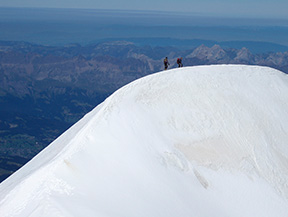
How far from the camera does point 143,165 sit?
1906cm

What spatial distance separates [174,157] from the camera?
67.5 ft

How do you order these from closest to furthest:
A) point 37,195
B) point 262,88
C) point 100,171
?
point 37,195
point 100,171
point 262,88

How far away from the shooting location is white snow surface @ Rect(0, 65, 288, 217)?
16562 mm

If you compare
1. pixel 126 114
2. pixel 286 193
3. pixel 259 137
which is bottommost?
pixel 286 193

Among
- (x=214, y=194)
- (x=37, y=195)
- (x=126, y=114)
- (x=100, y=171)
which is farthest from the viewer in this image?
(x=126, y=114)

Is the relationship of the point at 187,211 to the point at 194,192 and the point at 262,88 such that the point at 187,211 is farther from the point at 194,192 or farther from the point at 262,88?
the point at 262,88

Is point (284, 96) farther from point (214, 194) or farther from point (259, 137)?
point (214, 194)

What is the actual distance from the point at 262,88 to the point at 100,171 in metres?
16.5

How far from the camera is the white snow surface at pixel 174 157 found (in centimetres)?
1656

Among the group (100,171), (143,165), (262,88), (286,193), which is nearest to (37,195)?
(100,171)

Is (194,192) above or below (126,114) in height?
below

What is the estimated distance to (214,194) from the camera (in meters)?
19.4

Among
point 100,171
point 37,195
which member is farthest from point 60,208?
point 100,171

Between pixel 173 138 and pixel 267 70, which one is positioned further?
pixel 267 70
